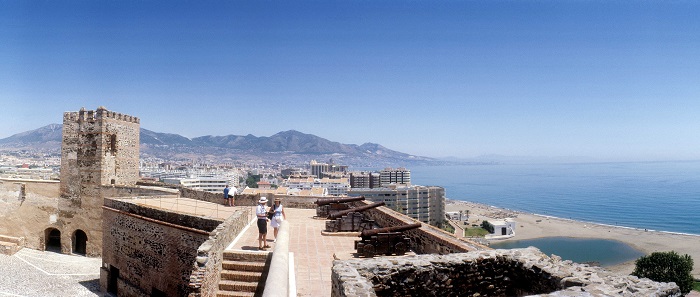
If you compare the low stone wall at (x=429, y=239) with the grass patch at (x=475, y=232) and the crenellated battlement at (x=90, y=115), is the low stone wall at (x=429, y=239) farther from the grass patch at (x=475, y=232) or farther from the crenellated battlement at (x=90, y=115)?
the grass patch at (x=475, y=232)

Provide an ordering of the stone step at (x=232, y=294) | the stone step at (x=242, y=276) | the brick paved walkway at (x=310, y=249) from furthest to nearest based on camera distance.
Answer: the stone step at (x=242, y=276), the stone step at (x=232, y=294), the brick paved walkway at (x=310, y=249)

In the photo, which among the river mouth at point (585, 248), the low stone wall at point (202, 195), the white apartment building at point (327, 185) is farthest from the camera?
the white apartment building at point (327, 185)

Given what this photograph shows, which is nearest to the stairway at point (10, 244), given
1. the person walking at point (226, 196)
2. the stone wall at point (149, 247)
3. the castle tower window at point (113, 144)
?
the castle tower window at point (113, 144)

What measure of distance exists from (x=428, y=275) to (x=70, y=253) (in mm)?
22390

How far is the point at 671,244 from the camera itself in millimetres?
54969

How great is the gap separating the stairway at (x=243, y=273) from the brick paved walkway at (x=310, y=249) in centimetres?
51

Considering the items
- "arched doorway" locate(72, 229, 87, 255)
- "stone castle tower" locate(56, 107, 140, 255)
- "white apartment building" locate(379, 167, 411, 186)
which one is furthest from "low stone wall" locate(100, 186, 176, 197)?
"white apartment building" locate(379, 167, 411, 186)

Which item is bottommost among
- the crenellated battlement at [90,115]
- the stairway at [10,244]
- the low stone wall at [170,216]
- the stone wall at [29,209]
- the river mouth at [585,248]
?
the river mouth at [585,248]

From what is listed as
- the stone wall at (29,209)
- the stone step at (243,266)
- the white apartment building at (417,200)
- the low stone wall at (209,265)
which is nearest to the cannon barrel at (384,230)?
the stone step at (243,266)

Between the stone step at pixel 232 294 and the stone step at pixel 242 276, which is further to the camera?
the stone step at pixel 242 276

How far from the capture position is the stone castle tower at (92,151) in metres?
19.8

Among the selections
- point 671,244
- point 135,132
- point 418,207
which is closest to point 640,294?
point 135,132

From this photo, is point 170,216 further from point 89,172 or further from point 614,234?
point 614,234

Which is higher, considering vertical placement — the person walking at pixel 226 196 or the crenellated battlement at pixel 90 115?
the crenellated battlement at pixel 90 115
